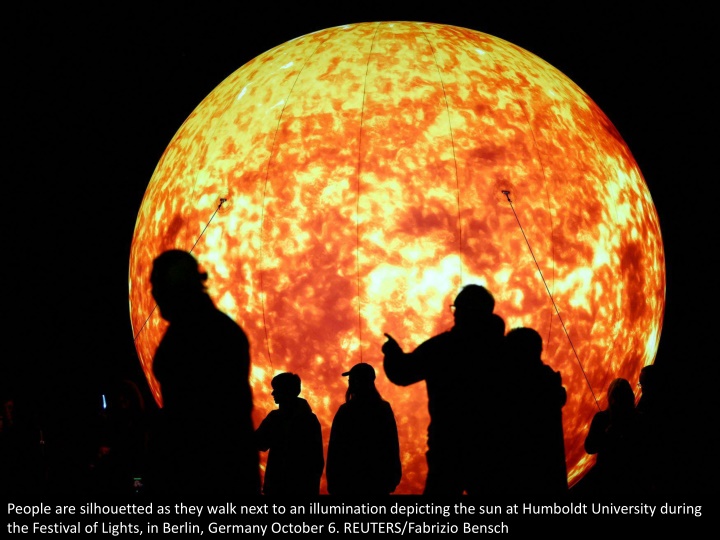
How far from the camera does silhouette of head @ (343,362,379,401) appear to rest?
311 cm

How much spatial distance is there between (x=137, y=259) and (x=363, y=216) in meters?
1.72

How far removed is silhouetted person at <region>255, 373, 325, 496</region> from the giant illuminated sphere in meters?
0.27

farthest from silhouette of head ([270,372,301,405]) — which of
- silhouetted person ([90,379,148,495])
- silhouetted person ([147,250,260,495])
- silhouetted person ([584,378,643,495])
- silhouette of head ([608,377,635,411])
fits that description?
silhouette of head ([608,377,635,411])

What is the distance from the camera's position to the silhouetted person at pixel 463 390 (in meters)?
3.30

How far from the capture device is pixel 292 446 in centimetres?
315

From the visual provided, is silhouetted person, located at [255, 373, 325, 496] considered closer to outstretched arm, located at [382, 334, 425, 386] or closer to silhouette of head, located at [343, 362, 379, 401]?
silhouette of head, located at [343, 362, 379, 401]

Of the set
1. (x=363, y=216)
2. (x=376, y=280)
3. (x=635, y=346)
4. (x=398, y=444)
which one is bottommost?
(x=398, y=444)

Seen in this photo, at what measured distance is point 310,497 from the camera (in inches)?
126

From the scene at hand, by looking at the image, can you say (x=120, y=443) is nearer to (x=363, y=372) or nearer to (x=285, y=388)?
(x=285, y=388)

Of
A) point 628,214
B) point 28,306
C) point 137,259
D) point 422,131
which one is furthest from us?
point 28,306

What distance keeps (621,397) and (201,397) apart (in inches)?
95.4

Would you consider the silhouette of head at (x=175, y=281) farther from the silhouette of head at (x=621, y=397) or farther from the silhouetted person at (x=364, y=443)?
the silhouette of head at (x=621, y=397)

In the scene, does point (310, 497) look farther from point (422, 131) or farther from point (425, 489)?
point (422, 131)

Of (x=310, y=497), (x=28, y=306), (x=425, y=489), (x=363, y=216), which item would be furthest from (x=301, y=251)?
(x=28, y=306)
